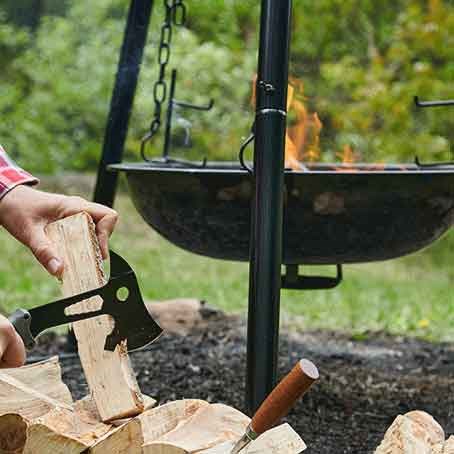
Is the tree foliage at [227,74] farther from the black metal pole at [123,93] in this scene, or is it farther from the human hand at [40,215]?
the human hand at [40,215]

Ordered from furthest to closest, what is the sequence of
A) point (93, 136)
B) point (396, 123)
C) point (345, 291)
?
1. point (93, 136)
2. point (396, 123)
3. point (345, 291)

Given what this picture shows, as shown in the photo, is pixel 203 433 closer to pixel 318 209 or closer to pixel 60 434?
pixel 60 434

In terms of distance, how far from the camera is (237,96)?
704cm

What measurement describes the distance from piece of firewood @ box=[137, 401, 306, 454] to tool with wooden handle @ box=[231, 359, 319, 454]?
0.17 feet

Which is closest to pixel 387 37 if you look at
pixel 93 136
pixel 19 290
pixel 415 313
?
pixel 93 136

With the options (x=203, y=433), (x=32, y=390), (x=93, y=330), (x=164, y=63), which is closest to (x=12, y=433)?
(x=32, y=390)

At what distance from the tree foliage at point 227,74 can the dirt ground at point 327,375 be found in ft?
9.75

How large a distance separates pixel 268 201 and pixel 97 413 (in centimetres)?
51

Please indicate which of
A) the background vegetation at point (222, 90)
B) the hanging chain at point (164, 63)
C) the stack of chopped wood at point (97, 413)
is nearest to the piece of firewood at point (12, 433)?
the stack of chopped wood at point (97, 413)

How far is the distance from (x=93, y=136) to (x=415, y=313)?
425cm

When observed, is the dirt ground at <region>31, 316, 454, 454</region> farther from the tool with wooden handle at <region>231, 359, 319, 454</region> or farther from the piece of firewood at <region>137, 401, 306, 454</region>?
the tool with wooden handle at <region>231, 359, 319, 454</region>

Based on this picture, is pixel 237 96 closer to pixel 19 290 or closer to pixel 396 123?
pixel 396 123

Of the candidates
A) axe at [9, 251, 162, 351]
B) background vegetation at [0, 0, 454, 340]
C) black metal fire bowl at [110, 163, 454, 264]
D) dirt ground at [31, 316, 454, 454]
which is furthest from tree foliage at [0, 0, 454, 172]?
axe at [9, 251, 162, 351]

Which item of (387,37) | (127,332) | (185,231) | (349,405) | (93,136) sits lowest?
(349,405)
